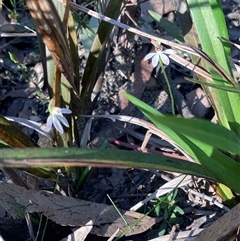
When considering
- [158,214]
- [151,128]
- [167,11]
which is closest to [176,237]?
[158,214]

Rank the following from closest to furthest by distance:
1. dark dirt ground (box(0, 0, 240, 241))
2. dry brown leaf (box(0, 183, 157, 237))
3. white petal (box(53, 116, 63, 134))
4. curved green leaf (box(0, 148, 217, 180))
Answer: curved green leaf (box(0, 148, 217, 180)) < white petal (box(53, 116, 63, 134)) < dry brown leaf (box(0, 183, 157, 237)) < dark dirt ground (box(0, 0, 240, 241))

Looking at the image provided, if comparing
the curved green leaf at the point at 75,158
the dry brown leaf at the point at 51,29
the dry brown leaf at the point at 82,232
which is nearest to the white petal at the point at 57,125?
the dry brown leaf at the point at 51,29

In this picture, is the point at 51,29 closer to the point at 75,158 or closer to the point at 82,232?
the point at 75,158

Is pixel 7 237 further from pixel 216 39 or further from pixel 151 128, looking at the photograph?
pixel 216 39

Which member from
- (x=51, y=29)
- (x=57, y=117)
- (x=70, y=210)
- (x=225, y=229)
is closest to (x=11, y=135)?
(x=57, y=117)

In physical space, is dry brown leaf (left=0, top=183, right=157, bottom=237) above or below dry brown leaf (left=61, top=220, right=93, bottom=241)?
above

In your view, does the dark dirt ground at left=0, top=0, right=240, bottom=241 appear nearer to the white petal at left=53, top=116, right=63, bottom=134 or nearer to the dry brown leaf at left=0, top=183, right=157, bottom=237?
the dry brown leaf at left=0, top=183, right=157, bottom=237

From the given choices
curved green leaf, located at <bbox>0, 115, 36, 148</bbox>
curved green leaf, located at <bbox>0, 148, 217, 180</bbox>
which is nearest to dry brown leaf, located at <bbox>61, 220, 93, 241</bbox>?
curved green leaf, located at <bbox>0, 115, 36, 148</bbox>
